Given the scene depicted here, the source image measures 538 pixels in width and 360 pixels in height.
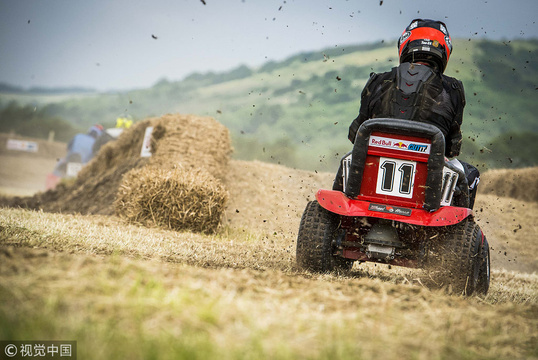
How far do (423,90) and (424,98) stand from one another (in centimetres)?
7

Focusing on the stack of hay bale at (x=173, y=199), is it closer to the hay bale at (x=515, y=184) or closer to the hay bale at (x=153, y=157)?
the hay bale at (x=153, y=157)

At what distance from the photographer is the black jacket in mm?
4582

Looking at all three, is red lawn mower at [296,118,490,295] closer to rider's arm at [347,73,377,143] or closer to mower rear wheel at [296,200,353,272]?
mower rear wheel at [296,200,353,272]

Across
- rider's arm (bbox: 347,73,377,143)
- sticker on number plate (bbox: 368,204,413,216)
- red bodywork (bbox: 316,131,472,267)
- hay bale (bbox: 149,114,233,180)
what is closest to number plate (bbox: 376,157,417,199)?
red bodywork (bbox: 316,131,472,267)

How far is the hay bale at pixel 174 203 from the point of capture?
8719 millimetres

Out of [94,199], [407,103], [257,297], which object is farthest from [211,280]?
[94,199]

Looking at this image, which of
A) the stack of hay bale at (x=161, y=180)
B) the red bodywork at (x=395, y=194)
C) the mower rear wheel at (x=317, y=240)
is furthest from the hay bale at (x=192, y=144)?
the red bodywork at (x=395, y=194)

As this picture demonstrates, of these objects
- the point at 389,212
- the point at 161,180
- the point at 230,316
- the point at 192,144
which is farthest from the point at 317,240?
the point at 192,144

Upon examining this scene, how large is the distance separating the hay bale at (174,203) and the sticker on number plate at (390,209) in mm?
4813

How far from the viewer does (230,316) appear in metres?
2.26

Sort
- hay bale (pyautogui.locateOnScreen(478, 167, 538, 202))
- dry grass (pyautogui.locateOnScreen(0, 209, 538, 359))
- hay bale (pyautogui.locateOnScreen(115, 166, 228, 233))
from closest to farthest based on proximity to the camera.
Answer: dry grass (pyautogui.locateOnScreen(0, 209, 538, 359)), hay bale (pyautogui.locateOnScreen(115, 166, 228, 233)), hay bale (pyautogui.locateOnScreen(478, 167, 538, 202))

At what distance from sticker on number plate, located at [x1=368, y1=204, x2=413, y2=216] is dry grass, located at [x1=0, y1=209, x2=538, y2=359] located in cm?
95

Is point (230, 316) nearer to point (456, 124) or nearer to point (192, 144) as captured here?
point (456, 124)

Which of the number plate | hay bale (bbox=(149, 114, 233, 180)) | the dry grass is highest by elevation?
hay bale (bbox=(149, 114, 233, 180))
